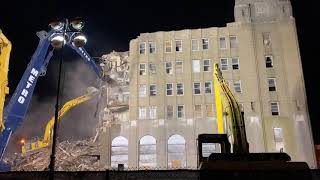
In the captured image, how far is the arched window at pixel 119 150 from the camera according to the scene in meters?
48.2

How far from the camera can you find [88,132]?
78.3 meters

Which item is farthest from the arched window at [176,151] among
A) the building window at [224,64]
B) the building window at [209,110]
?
the building window at [224,64]

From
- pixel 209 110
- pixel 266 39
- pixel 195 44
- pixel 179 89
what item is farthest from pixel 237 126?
pixel 266 39

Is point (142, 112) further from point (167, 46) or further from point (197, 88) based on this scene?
point (167, 46)

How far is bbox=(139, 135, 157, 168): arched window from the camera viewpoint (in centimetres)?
4634

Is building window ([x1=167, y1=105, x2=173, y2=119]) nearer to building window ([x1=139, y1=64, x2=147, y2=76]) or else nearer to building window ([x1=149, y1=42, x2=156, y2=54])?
building window ([x1=139, y1=64, x2=147, y2=76])

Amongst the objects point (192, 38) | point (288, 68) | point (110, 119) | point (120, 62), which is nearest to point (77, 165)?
point (110, 119)

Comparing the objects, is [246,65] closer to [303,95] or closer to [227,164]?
[303,95]

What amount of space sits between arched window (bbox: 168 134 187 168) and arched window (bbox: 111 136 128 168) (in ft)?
20.4

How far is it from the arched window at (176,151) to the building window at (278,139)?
11.4 metres

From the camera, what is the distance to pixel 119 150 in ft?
159

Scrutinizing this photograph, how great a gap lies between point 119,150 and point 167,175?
37.1 m

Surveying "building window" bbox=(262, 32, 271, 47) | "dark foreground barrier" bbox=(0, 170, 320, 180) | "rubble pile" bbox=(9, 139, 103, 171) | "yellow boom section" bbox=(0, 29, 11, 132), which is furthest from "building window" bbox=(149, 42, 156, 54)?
"dark foreground barrier" bbox=(0, 170, 320, 180)

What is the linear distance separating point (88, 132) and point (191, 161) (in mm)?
38478
